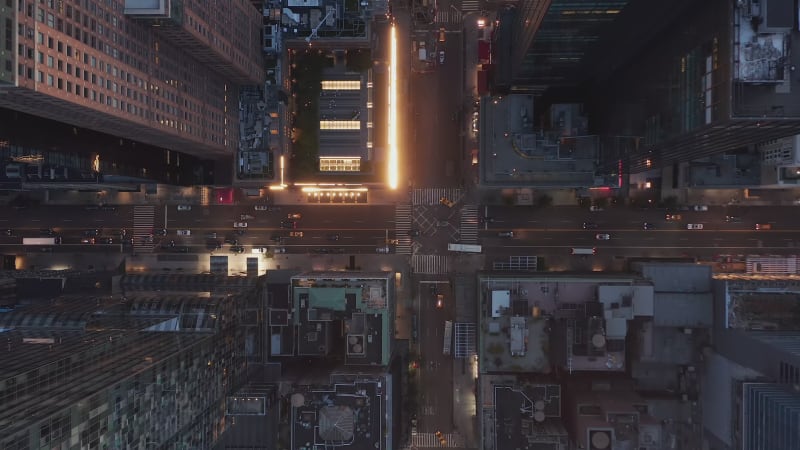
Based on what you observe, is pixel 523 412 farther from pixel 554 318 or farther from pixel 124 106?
pixel 124 106

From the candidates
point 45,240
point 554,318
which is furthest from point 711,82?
point 45,240

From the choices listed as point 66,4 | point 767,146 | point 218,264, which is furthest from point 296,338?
point 767,146

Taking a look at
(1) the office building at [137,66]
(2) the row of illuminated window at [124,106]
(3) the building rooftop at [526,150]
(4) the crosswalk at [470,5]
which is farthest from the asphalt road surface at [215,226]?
(4) the crosswalk at [470,5]

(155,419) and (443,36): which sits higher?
(443,36)

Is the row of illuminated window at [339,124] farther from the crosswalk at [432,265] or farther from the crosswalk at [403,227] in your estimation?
the crosswalk at [432,265]

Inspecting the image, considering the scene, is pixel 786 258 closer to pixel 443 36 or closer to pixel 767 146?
pixel 767 146
